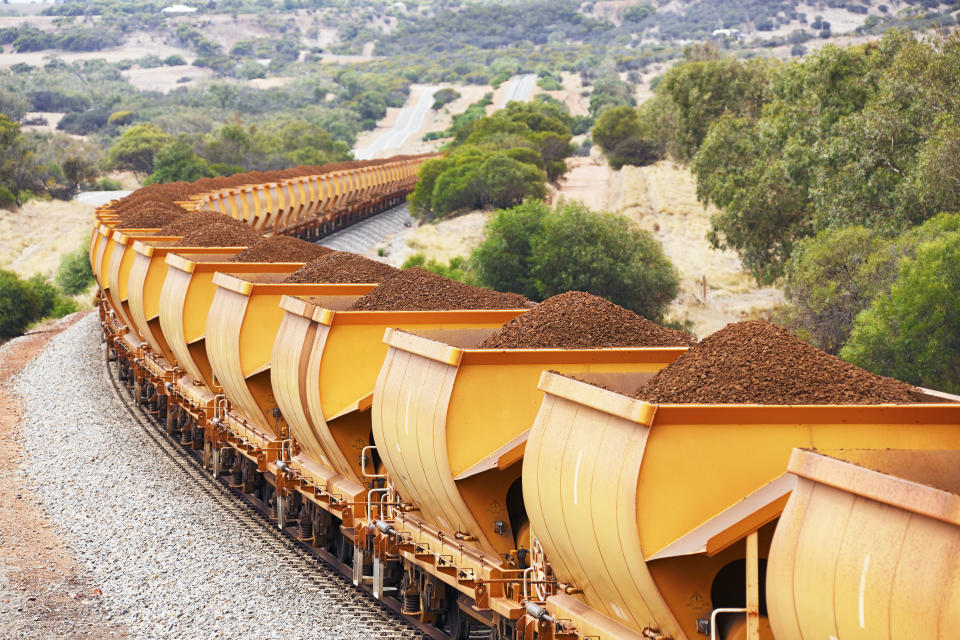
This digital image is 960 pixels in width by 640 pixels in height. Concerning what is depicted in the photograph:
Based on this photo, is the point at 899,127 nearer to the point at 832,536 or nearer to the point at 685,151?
the point at 685,151

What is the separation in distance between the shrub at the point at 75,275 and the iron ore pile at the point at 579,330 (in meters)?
42.5

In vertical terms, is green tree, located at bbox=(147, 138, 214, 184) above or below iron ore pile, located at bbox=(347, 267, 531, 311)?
below

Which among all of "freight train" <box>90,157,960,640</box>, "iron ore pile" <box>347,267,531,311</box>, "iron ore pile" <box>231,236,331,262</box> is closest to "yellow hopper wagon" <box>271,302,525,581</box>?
"freight train" <box>90,157,960,640</box>

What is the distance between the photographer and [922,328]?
19688 millimetres

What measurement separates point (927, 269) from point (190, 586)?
1368cm

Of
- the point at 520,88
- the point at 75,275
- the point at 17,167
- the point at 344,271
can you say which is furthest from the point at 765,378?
the point at 520,88

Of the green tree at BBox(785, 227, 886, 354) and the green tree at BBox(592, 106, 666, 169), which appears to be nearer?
the green tree at BBox(785, 227, 886, 354)

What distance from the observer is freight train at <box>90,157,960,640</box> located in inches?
212

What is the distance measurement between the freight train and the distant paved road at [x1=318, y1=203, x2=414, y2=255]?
31.3 metres

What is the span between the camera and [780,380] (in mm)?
7445

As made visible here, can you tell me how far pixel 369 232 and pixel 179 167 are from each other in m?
25.5

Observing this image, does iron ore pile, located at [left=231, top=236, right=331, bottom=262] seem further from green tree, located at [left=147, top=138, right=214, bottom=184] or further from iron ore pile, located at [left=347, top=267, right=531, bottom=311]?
green tree, located at [left=147, top=138, right=214, bottom=184]

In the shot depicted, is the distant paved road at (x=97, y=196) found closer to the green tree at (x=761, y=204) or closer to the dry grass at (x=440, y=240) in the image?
the dry grass at (x=440, y=240)

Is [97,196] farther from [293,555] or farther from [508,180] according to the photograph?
[293,555]
